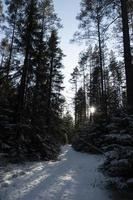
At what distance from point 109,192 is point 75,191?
3.88ft

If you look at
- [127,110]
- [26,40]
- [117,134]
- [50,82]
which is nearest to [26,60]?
[26,40]

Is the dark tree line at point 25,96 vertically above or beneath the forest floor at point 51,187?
above

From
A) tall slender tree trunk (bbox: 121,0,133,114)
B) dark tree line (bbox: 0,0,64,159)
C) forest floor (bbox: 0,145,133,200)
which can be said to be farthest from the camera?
dark tree line (bbox: 0,0,64,159)

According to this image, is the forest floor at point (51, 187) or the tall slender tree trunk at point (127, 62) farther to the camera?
the tall slender tree trunk at point (127, 62)

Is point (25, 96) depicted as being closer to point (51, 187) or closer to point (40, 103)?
point (40, 103)

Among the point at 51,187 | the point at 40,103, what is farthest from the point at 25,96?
the point at 51,187

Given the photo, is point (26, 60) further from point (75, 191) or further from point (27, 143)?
point (75, 191)

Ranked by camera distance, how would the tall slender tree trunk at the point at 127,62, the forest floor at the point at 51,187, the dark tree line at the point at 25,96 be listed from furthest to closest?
1. the dark tree line at the point at 25,96
2. the tall slender tree trunk at the point at 127,62
3. the forest floor at the point at 51,187

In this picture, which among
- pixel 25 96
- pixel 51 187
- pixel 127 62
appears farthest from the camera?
pixel 25 96

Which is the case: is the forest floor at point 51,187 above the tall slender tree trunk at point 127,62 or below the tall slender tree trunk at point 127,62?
below

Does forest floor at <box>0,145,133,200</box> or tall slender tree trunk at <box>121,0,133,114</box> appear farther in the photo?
tall slender tree trunk at <box>121,0,133,114</box>

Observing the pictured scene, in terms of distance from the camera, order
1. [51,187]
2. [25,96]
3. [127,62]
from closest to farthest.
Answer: [51,187] < [127,62] < [25,96]

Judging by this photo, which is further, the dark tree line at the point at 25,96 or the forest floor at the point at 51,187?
the dark tree line at the point at 25,96

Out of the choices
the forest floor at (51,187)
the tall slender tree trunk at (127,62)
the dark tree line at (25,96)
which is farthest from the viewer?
the dark tree line at (25,96)
